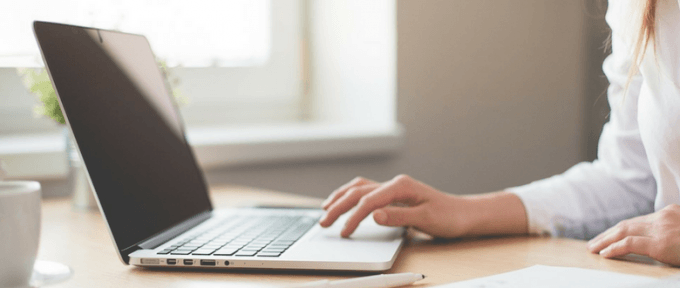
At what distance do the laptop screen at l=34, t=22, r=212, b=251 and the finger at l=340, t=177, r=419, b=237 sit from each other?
21 centimetres

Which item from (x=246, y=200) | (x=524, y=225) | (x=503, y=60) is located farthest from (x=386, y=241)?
(x=503, y=60)

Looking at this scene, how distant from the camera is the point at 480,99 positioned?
1712mm

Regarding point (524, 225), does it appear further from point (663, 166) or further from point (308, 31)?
point (308, 31)

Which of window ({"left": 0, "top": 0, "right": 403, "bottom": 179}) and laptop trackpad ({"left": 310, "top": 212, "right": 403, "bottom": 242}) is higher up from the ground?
window ({"left": 0, "top": 0, "right": 403, "bottom": 179})

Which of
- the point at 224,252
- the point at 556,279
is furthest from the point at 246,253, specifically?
the point at 556,279

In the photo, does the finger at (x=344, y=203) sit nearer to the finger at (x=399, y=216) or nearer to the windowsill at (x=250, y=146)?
the finger at (x=399, y=216)

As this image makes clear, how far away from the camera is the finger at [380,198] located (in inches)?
28.1

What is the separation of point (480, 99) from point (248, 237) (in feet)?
3.73

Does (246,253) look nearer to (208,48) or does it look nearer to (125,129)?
(125,129)

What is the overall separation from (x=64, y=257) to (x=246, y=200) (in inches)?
17.5

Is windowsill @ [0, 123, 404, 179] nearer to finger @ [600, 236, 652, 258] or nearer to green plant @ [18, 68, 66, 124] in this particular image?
green plant @ [18, 68, 66, 124]

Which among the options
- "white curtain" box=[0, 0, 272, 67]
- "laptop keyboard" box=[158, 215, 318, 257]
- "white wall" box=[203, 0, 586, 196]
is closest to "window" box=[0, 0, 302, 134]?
"white curtain" box=[0, 0, 272, 67]

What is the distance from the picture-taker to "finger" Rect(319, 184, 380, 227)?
0.74 meters

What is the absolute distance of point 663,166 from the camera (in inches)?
29.3
